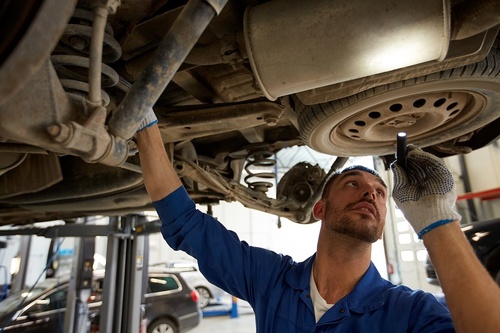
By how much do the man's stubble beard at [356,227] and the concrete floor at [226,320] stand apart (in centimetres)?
554

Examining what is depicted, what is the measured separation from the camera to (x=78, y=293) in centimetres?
362

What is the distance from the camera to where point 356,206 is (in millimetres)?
1183

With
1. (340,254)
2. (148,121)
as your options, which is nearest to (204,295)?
(340,254)

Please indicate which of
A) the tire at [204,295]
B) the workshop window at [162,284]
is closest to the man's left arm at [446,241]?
the workshop window at [162,284]

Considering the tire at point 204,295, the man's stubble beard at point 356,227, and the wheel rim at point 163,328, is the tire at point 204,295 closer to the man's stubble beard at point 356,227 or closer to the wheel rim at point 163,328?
the wheel rim at point 163,328

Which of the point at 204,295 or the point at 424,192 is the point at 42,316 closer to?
the point at 424,192

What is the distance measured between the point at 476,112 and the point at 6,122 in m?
1.36

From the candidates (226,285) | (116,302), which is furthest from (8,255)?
(226,285)

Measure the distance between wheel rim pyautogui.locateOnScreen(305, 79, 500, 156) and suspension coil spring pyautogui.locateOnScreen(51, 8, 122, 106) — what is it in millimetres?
687

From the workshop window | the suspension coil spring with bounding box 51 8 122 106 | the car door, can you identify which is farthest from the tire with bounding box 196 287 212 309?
the suspension coil spring with bounding box 51 8 122 106

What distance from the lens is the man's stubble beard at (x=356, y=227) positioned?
1124mm

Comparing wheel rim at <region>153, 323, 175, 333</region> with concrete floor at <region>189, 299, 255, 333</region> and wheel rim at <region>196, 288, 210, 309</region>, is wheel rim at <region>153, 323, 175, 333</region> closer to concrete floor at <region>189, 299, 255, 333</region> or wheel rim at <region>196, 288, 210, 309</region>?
concrete floor at <region>189, 299, 255, 333</region>

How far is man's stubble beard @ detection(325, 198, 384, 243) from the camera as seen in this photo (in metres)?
1.12

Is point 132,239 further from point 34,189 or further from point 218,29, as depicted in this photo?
point 218,29
